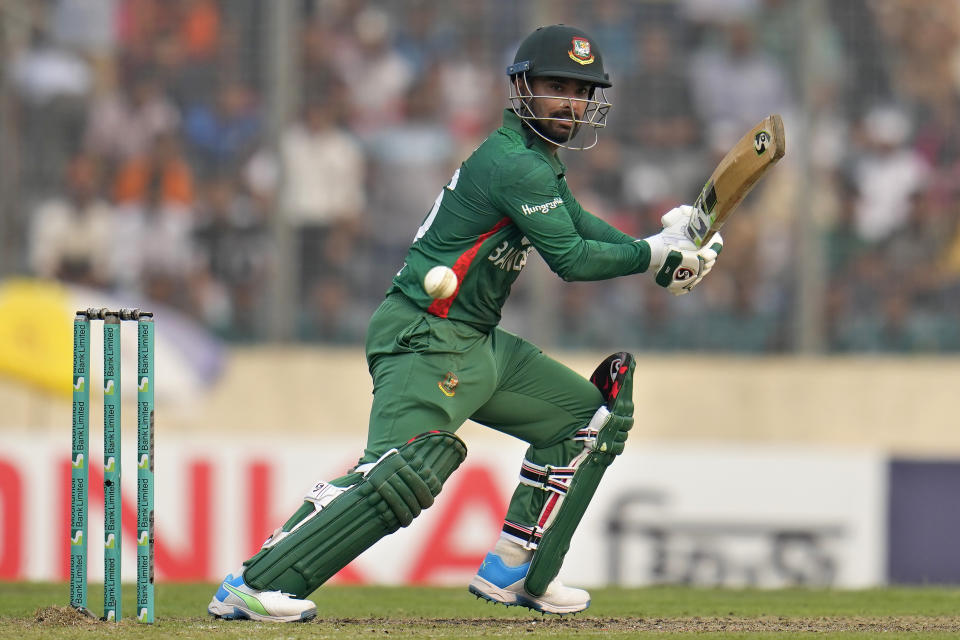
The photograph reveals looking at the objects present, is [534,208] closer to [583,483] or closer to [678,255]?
[678,255]

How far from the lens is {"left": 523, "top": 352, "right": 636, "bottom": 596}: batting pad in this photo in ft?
18.0

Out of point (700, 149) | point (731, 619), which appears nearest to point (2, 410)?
point (700, 149)

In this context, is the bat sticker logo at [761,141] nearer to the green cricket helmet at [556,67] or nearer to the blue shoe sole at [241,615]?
the green cricket helmet at [556,67]

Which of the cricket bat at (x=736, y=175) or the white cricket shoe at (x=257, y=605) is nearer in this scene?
the white cricket shoe at (x=257, y=605)

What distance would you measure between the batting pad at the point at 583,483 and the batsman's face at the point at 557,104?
831 mm

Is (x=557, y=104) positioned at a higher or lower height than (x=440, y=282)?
higher

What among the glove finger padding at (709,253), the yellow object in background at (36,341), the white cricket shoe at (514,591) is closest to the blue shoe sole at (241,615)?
the white cricket shoe at (514,591)

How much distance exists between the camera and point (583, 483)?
18.0ft

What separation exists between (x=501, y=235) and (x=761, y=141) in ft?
2.94

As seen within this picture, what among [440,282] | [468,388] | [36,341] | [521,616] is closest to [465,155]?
[36,341]

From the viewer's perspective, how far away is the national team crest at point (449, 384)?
5203 millimetres

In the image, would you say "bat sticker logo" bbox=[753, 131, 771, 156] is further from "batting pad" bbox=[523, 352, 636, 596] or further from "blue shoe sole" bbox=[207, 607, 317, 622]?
"blue shoe sole" bbox=[207, 607, 317, 622]

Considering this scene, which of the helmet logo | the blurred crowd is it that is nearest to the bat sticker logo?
the helmet logo

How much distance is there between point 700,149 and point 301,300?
2.75 metres
